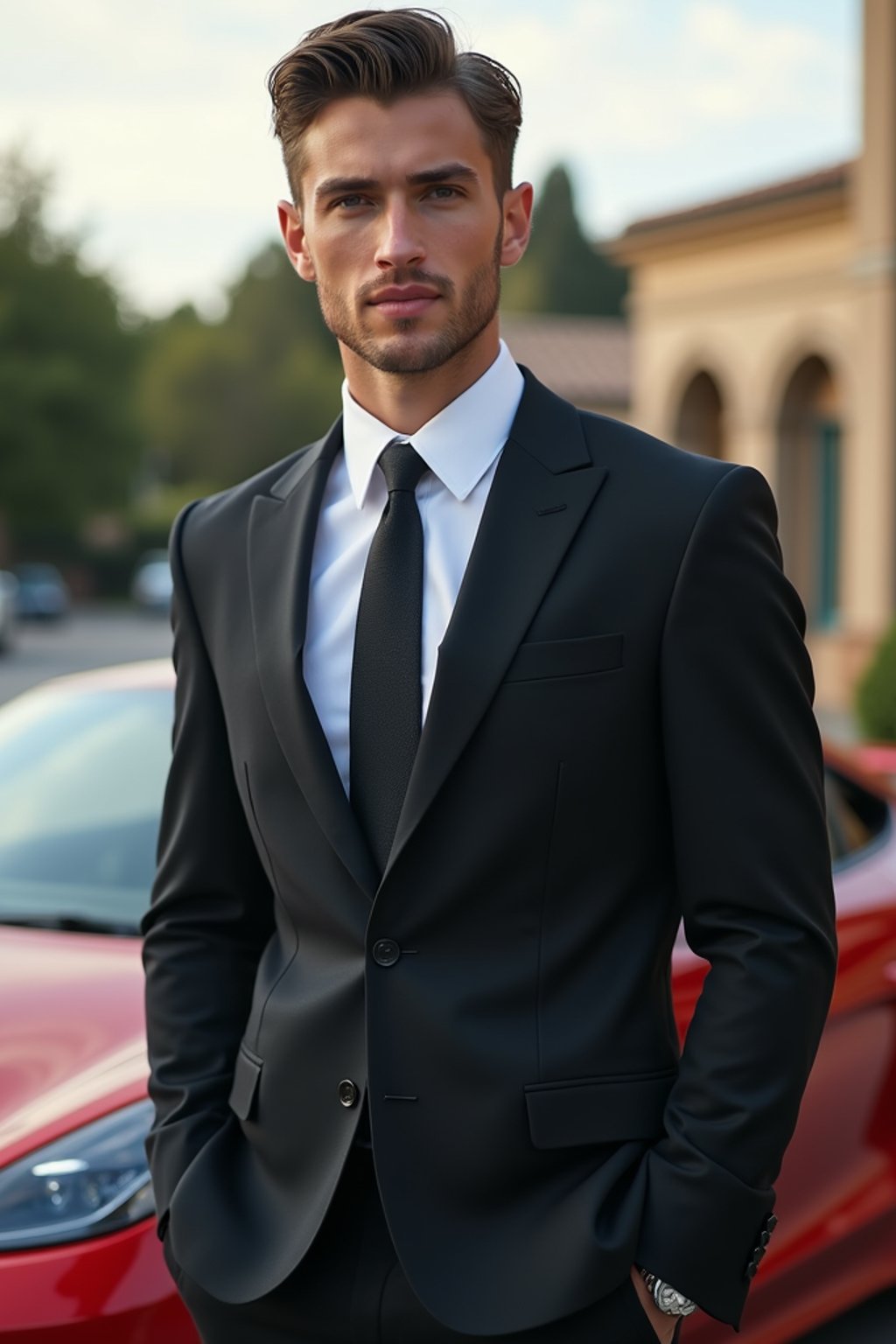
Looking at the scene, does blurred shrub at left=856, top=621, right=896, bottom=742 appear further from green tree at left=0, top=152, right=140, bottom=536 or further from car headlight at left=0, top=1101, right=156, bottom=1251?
green tree at left=0, top=152, right=140, bottom=536

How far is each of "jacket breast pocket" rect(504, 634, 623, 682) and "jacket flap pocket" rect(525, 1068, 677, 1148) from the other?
42cm

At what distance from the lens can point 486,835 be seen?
183cm

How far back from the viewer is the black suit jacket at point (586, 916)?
1.80 meters

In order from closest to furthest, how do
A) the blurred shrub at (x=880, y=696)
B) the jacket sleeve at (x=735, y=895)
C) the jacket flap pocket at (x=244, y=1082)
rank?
1. the jacket sleeve at (x=735, y=895)
2. the jacket flap pocket at (x=244, y=1082)
3. the blurred shrub at (x=880, y=696)

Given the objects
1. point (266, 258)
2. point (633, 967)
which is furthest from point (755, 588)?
point (266, 258)

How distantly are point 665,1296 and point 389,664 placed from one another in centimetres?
73

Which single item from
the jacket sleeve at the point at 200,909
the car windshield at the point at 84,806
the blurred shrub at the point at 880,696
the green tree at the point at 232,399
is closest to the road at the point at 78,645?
the blurred shrub at the point at 880,696

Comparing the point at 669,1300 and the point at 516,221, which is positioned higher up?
the point at 516,221

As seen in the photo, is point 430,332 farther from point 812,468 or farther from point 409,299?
point 812,468

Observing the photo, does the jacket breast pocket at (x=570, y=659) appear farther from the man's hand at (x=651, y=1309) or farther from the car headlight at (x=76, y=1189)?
the car headlight at (x=76, y=1189)

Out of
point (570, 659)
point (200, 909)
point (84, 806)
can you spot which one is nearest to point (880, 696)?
point (84, 806)

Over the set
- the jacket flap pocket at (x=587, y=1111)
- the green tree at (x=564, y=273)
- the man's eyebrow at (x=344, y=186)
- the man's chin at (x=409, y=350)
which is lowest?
the green tree at (x=564, y=273)

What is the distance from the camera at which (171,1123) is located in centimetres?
207

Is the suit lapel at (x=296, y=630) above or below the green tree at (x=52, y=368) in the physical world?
above
